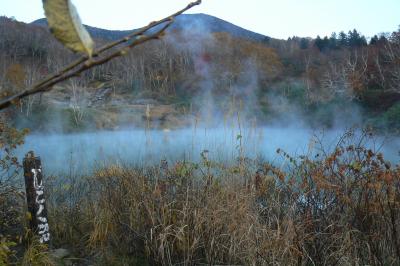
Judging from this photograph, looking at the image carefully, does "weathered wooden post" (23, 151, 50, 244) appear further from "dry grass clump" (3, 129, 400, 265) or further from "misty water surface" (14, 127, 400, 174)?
"misty water surface" (14, 127, 400, 174)

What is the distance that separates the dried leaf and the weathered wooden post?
3.39m

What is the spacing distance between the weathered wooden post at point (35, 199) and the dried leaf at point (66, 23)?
134 inches

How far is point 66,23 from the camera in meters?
0.28

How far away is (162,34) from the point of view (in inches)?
14.0

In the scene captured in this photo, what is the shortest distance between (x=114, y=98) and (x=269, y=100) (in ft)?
Answer: 52.7

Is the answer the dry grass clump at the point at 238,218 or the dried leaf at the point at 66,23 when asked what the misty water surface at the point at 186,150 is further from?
the dried leaf at the point at 66,23

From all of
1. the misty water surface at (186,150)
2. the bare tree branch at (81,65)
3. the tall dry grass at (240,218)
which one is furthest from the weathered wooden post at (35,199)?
the bare tree branch at (81,65)

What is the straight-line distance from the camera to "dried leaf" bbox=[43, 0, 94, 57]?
0.28 metres

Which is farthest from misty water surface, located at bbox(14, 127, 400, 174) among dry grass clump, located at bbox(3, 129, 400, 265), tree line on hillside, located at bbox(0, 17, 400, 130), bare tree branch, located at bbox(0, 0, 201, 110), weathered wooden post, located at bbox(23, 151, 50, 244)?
tree line on hillside, located at bbox(0, 17, 400, 130)

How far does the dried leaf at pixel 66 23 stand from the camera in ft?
0.91

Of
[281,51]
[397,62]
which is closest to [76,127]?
[397,62]

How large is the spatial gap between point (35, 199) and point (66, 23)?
3454 millimetres

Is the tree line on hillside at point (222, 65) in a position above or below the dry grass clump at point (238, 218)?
above

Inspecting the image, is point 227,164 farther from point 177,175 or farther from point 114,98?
point 114,98
